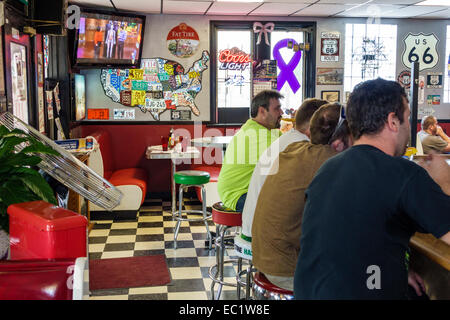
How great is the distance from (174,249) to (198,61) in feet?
11.3

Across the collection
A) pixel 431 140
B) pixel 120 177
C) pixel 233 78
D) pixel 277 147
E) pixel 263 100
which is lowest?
pixel 120 177

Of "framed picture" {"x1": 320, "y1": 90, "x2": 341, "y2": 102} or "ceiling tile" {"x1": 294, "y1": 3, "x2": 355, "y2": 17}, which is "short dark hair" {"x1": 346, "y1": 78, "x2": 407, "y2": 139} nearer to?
"ceiling tile" {"x1": 294, "y1": 3, "x2": 355, "y2": 17}

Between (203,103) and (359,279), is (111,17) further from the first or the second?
(359,279)

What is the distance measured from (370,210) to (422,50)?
720 cm

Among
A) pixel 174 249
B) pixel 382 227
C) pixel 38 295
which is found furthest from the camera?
pixel 174 249

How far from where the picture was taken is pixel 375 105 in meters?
1.74

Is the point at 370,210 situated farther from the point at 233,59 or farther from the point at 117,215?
the point at 233,59

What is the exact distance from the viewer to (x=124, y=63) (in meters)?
6.86

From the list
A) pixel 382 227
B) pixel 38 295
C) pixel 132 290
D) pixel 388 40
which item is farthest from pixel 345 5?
pixel 38 295

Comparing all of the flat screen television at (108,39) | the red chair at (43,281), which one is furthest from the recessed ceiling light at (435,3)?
the red chair at (43,281)

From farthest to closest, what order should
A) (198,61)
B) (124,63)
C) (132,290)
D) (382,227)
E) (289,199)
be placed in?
1. (198,61)
2. (124,63)
3. (132,290)
4. (289,199)
5. (382,227)

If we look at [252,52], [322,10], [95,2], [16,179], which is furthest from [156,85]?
[16,179]

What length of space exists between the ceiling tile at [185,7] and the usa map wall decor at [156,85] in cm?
68

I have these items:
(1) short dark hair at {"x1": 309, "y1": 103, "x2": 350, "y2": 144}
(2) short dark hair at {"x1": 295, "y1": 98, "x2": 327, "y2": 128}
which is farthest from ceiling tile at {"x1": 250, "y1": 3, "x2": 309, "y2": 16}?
(1) short dark hair at {"x1": 309, "y1": 103, "x2": 350, "y2": 144}
